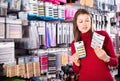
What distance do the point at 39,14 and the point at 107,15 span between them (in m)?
2.96

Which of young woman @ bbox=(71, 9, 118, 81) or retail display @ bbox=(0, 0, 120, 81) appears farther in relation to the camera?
retail display @ bbox=(0, 0, 120, 81)

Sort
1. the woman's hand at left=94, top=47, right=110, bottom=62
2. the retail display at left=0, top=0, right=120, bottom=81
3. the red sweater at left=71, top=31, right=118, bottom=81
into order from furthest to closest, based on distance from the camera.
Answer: the retail display at left=0, top=0, right=120, bottom=81 < the red sweater at left=71, top=31, right=118, bottom=81 < the woman's hand at left=94, top=47, right=110, bottom=62

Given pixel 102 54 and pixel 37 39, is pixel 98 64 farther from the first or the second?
pixel 37 39

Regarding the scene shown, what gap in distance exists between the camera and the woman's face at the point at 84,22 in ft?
9.37

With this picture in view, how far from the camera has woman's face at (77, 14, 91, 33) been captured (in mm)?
2857

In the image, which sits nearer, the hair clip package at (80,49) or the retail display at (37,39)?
the hair clip package at (80,49)

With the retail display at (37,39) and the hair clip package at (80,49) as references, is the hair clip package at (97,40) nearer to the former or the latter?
the retail display at (37,39)

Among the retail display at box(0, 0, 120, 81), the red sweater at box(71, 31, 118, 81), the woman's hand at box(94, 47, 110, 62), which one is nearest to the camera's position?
the woman's hand at box(94, 47, 110, 62)

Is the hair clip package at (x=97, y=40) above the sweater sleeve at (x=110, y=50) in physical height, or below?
above

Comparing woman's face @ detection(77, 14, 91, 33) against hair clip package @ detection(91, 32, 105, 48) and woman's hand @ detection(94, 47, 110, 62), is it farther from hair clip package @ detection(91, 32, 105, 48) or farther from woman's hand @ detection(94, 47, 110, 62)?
woman's hand @ detection(94, 47, 110, 62)

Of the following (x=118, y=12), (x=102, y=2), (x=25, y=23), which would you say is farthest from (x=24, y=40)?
(x=118, y=12)

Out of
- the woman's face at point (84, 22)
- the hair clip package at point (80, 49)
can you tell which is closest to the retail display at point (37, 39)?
the hair clip package at point (80, 49)

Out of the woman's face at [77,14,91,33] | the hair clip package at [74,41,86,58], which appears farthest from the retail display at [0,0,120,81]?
the woman's face at [77,14,91,33]

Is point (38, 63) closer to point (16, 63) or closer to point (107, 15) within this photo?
point (16, 63)
